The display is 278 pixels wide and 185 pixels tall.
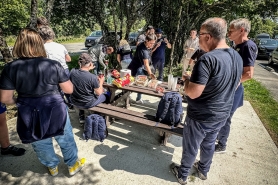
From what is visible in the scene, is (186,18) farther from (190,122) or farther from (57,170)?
(57,170)

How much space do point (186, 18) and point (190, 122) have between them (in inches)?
318

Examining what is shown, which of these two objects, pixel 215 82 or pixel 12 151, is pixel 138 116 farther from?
pixel 12 151

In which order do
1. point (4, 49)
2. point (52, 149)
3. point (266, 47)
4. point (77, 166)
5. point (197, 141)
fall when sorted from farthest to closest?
1. point (266, 47)
2. point (4, 49)
3. point (77, 166)
4. point (52, 149)
5. point (197, 141)

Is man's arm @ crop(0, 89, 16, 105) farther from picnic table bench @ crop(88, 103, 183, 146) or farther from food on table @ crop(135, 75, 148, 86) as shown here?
food on table @ crop(135, 75, 148, 86)

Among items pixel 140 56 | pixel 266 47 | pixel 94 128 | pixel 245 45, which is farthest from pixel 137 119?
A: pixel 266 47

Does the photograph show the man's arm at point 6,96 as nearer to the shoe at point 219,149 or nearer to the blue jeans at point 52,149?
the blue jeans at point 52,149

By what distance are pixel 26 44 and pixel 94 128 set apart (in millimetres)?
1730

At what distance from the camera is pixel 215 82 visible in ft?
5.87

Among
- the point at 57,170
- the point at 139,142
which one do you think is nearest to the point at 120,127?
the point at 139,142

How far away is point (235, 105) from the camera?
2.76 meters

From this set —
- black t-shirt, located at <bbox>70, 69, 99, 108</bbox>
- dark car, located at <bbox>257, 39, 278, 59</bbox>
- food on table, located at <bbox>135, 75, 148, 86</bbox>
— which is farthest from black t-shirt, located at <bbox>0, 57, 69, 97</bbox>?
dark car, located at <bbox>257, 39, 278, 59</bbox>

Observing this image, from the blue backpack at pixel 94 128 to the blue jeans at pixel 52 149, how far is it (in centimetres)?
60

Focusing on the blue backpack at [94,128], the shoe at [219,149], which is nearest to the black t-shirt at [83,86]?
the blue backpack at [94,128]

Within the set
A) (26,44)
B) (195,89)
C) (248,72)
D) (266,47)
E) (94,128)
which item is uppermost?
(266,47)
